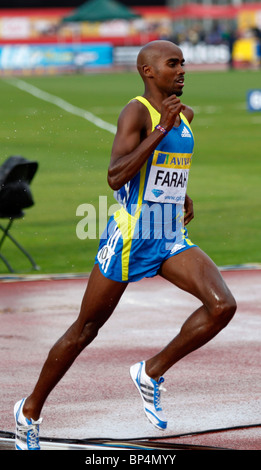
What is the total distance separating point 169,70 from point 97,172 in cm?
1402

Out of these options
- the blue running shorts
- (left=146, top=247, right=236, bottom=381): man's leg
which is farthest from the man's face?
(left=146, top=247, right=236, bottom=381): man's leg

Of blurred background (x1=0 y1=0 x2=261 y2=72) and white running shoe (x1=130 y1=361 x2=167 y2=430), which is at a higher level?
white running shoe (x1=130 y1=361 x2=167 y2=430)

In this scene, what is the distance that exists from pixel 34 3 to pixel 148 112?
8294cm

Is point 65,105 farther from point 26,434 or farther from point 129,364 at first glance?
point 26,434

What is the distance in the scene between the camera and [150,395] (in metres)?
6.00

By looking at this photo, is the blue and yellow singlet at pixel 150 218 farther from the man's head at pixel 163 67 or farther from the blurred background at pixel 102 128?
the blurred background at pixel 102 128

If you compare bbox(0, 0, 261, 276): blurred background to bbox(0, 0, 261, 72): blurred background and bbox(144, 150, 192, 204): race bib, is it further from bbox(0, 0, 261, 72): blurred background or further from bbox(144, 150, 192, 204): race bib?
bbox(144, 150, 192, 204): race bib

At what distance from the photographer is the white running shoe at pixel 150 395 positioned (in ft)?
19.4

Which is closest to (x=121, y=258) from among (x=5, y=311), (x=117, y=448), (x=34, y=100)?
(x=117, y=448)

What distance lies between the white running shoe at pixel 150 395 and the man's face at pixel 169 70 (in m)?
1.52

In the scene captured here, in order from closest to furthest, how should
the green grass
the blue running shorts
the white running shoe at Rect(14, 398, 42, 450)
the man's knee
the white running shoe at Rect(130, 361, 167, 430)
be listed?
the white running shoe at Rect(14, 398, 42, 450), the man's knee, the blue running shorts, the white running shoe at Rect(130, 361, 167, 430), the green grass

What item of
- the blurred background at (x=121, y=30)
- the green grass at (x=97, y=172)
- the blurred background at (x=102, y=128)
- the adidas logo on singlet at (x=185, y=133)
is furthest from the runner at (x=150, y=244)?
the blurred background at (x=121, y=30)

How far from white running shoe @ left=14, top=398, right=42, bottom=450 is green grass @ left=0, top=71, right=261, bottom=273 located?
19.8 feet

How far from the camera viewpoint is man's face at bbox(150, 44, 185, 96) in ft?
19.1
